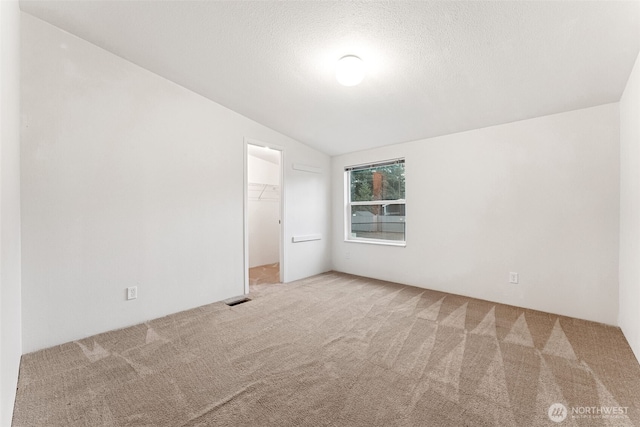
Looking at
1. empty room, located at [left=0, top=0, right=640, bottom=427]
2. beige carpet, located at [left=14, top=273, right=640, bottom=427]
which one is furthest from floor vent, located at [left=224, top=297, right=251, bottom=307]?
beige carpet, located at [left=14, top=273, right=640, bottom=427]

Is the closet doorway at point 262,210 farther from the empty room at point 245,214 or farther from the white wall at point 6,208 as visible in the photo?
the white wall at point 6,208

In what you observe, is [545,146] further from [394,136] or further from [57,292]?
[57,292]

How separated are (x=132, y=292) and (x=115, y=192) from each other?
38.9 inches

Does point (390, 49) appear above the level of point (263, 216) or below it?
above

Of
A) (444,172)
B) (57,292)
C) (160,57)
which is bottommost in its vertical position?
(57,292)

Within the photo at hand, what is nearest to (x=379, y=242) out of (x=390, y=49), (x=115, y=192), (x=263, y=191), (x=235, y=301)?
(x=235, y=301)

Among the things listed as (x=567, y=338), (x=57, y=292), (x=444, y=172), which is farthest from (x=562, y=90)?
(x=57, y=292)

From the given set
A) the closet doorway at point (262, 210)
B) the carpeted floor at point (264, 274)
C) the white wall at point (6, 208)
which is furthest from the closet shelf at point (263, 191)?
the white wall at point (6, 208)

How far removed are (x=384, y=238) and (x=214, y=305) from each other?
268 cm

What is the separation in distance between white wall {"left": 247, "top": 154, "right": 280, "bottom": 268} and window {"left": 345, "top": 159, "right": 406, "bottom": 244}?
62.7 inches

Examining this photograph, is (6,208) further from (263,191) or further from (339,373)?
(263,191)

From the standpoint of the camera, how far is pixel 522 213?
9.66 feet

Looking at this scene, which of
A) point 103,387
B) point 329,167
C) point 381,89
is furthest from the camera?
point 329,167

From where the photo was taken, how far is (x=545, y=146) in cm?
282
